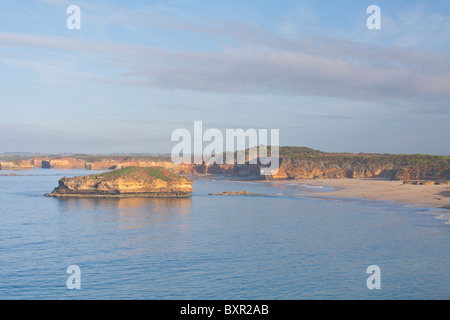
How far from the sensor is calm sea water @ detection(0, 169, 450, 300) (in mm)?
21031

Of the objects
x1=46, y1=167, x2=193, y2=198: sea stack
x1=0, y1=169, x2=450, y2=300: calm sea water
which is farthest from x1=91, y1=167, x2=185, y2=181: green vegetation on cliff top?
x1=0, y1=169, x2=450, y2=300: calm sea water

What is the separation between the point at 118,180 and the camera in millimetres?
70375

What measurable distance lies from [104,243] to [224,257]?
34.3 ft

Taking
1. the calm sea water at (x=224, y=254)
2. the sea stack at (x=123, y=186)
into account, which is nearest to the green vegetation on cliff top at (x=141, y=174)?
the sea stack at (x=123, y=186)

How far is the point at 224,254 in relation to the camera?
28391 mm

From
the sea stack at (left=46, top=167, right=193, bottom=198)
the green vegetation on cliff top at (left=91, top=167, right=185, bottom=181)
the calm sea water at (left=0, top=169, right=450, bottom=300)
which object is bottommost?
the calm sea water at (left=0, top=169, right=450, bottom=300)

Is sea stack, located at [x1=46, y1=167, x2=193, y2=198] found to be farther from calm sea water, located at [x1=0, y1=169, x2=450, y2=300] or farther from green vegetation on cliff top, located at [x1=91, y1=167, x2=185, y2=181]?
calm sea water, located at [x1=0, y1=169, x2=450, y2=300]

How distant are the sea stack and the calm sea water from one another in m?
18.4

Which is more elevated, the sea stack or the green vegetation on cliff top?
the green vegetation on cliff top

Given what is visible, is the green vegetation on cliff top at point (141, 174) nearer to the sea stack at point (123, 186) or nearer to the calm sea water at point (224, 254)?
the sea stack at point (123, 186)

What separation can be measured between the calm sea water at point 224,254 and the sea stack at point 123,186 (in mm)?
18360

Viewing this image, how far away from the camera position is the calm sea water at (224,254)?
69.0 feet

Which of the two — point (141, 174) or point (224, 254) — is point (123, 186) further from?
point (224, 254)
